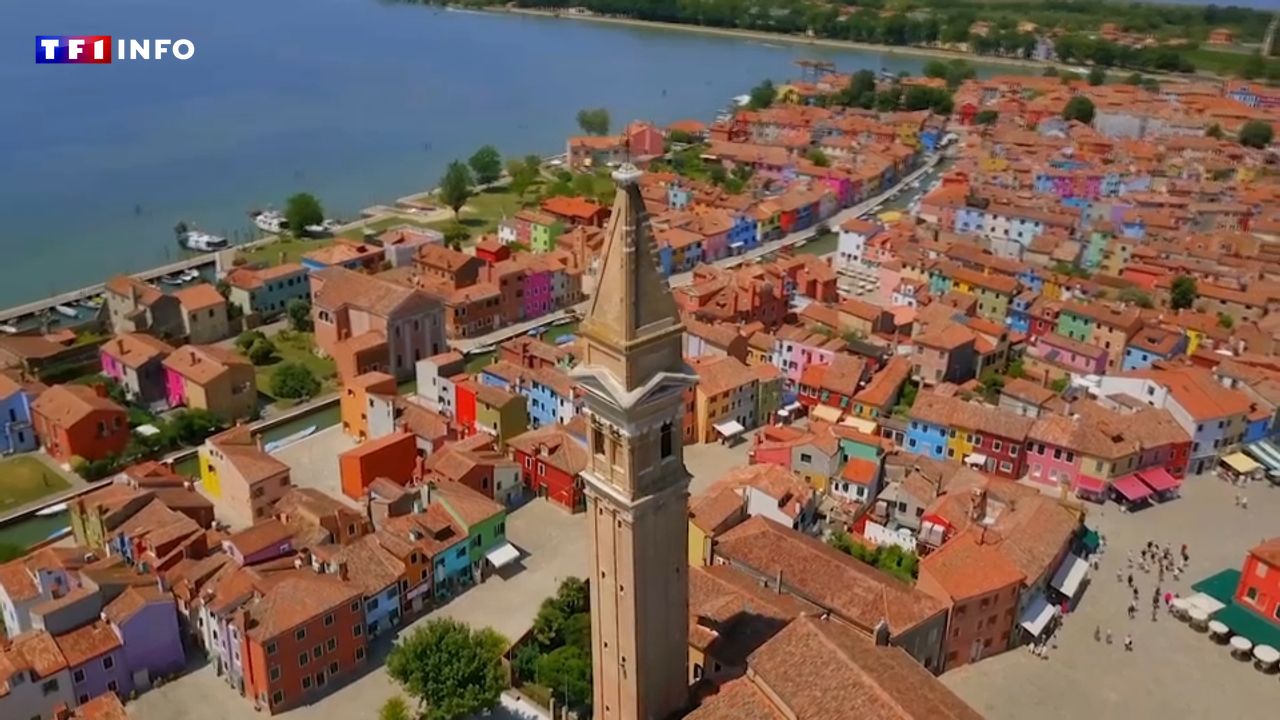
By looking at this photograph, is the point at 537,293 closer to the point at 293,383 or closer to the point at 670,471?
the point at 293,383

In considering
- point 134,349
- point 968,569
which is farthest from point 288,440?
point 968,569

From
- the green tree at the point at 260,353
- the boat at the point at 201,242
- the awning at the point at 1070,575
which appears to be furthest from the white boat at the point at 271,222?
the awning at the point at 1070,575

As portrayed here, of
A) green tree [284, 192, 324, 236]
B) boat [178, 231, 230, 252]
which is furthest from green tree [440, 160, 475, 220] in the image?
boat [178, 231, 230, 252]

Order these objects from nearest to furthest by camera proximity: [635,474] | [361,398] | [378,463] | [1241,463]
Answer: [635,474], [378,463], [1241,463], [361,398]

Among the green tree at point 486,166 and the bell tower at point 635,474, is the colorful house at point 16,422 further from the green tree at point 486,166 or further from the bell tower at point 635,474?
the green tree at point 486,166

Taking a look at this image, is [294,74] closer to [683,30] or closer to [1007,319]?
[683,30]

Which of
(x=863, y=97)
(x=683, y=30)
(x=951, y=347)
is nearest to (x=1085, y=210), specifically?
(x=951, y=347)

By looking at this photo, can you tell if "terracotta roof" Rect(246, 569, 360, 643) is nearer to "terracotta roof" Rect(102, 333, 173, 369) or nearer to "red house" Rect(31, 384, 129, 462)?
"red house" Rect(31, 384, 129, 462)
